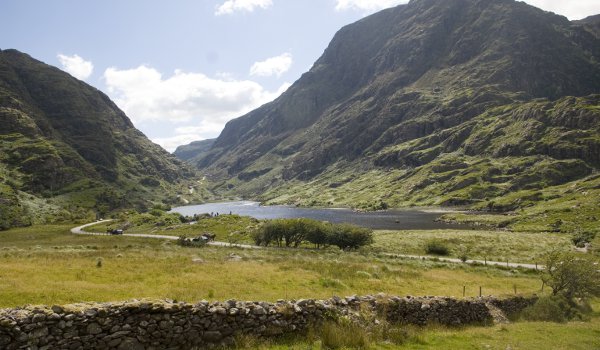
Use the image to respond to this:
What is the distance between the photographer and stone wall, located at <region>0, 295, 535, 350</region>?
13.5 m

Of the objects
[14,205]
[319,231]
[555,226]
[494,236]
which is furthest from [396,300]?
[14,205]

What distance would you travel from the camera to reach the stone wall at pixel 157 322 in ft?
44.2

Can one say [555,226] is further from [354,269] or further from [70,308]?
[70,308]

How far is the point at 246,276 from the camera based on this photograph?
34.3 metres

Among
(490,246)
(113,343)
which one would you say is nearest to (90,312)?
(113,343)

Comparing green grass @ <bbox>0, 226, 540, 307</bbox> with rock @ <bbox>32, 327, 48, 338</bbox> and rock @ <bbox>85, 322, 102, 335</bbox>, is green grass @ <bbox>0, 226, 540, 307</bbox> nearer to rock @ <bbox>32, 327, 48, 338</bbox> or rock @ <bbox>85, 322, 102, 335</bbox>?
rock @ <bbox>85, 322, 102, 335</bbox>

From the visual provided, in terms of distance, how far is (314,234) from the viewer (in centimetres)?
9781

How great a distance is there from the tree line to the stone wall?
76.2 metres

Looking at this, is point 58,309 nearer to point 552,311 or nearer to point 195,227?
point 552,311

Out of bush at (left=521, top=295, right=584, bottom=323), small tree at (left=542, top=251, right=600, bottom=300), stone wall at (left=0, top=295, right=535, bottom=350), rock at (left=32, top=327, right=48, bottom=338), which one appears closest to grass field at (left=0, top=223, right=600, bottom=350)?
stone wall at (left=0, top=295, right=535, bottom=350)

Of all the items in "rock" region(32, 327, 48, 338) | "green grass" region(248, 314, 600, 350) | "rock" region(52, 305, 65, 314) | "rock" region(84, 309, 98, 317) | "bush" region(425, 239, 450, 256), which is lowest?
"bush" region(425, 239, 450, 256)

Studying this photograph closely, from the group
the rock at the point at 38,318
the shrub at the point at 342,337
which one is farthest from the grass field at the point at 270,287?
the rock at the point at 38,318

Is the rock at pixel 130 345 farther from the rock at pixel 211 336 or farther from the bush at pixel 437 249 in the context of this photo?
the bush at pixel 437 249

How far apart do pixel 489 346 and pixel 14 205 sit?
9350 inches
